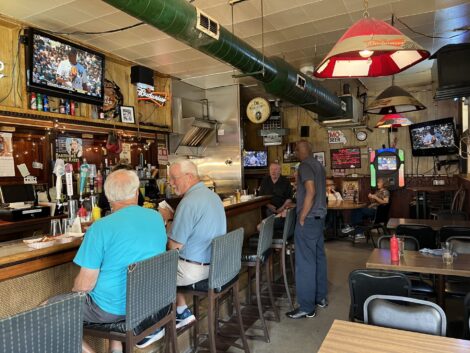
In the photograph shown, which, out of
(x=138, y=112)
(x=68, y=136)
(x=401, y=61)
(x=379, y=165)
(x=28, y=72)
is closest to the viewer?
(x=401, y=61)

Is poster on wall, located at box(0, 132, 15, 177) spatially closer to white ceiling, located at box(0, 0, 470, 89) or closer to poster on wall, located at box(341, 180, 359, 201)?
white ceiling, located at box(0, 0, 470, 89)

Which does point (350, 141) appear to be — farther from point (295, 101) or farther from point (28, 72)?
point (28, 72)

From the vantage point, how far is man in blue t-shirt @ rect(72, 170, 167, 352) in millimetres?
1950

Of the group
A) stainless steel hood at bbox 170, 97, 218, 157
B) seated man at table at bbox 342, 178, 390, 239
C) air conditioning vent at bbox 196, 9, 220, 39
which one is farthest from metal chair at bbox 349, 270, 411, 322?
stainless steel hood at bbox 170, 97, 218, 157

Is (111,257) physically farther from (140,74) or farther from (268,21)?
(140,74)

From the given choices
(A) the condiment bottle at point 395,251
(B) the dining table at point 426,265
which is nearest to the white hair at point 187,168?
(B) the dining table at point 426,265

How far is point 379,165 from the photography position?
9.95 meters

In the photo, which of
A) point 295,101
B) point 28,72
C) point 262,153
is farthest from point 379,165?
point 28,72

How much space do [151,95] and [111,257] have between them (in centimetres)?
525

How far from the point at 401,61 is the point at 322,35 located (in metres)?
2.94

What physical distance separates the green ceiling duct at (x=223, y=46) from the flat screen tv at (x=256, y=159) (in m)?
4.56

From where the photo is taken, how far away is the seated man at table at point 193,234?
2686 millimetres

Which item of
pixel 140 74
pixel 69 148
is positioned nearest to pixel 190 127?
pixel 140 74

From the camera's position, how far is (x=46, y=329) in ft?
4.46
